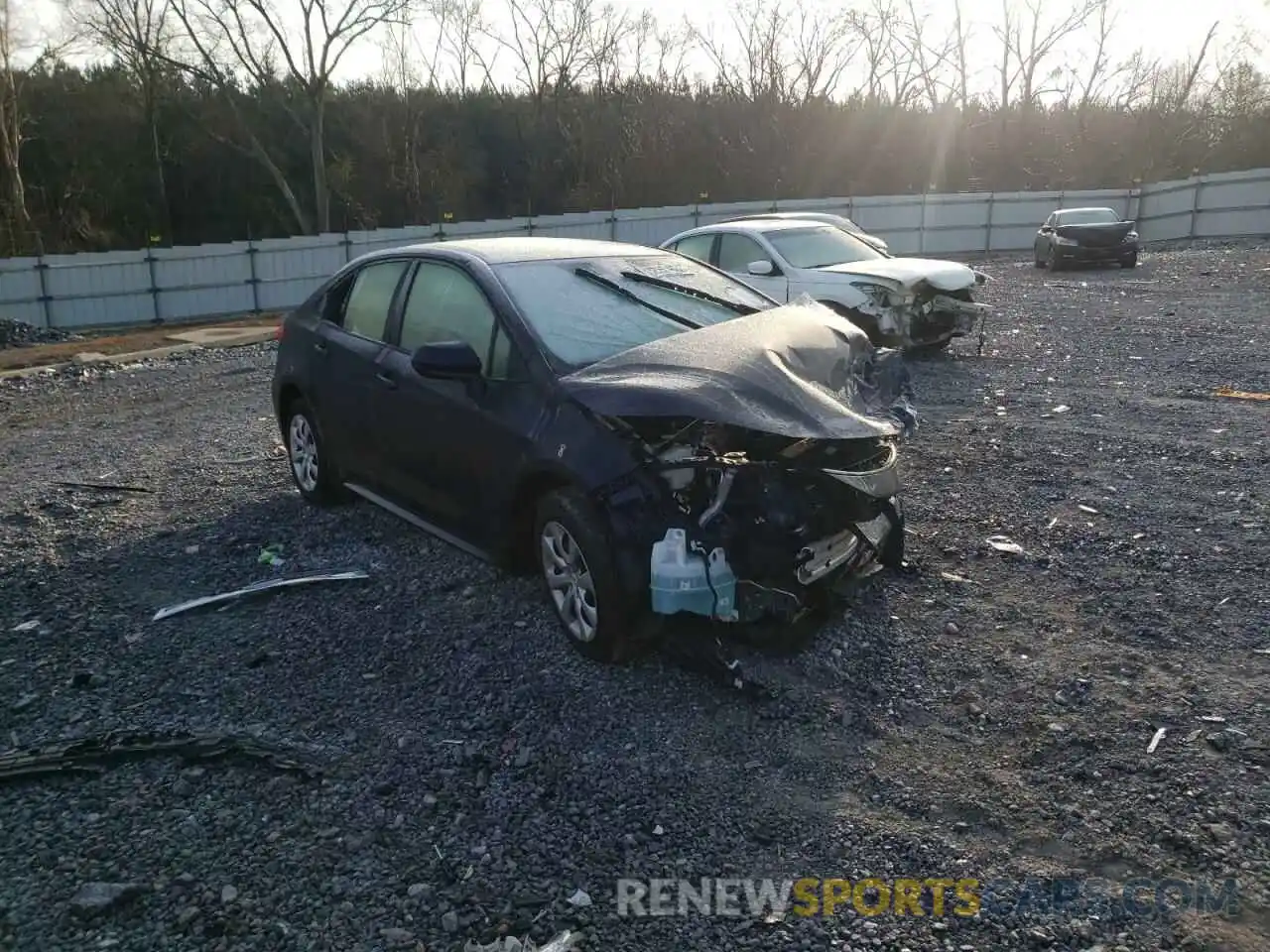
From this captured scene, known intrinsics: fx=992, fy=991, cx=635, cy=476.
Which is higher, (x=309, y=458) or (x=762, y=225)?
(x=762, y=225)

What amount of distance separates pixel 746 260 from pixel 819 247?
0.92 metres

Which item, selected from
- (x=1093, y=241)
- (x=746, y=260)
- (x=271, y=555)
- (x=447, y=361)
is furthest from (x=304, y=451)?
(x=1093, y=241)

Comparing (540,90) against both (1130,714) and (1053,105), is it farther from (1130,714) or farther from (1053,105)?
(1130,714)

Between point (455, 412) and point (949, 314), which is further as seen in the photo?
point (949, 314)

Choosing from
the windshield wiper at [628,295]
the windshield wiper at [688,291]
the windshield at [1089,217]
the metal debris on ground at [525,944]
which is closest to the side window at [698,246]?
the windshield wiper at [688,291]

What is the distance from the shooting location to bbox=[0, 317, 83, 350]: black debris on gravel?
1756 centimetres

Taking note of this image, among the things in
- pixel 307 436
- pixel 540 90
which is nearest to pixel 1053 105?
pixel 540 90

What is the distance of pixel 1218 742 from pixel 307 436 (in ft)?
17.6

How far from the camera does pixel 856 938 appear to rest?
2779 mm

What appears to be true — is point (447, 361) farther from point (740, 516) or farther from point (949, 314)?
point (949, 314)

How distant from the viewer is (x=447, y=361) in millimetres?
4605

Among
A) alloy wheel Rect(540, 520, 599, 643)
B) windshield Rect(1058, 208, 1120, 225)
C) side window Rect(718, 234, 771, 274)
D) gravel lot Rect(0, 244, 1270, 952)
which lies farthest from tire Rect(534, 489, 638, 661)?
windshield Rect(1058, 208, 1120, 225)

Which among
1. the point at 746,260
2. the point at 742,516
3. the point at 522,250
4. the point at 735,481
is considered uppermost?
the point at 522,250

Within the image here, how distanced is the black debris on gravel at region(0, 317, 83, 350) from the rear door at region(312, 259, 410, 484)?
14077 millimetres
